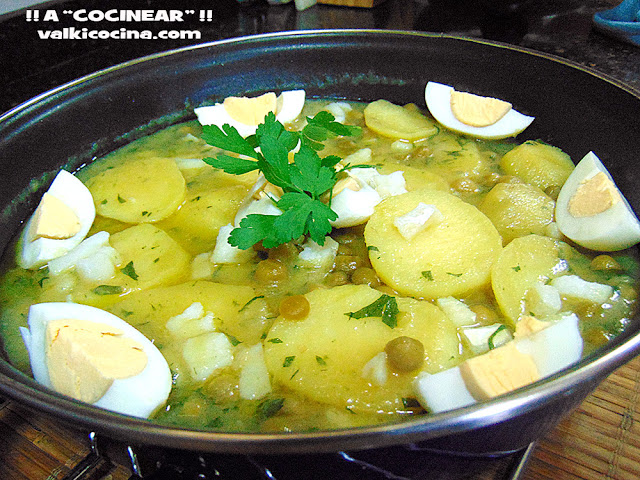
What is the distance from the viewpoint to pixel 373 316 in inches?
49.6

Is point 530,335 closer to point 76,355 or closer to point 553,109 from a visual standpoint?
point 76,355

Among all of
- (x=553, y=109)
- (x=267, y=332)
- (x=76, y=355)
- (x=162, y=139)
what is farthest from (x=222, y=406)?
(x=553, y=109)

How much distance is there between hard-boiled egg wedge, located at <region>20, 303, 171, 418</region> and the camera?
1079 millimetres

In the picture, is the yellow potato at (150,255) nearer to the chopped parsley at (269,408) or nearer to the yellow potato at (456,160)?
the chopped parsley at (269,408)

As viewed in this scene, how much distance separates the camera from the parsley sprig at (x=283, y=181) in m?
1.38

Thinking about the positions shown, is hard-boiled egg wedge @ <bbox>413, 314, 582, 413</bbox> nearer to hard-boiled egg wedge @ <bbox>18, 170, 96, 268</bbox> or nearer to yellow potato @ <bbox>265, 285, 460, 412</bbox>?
yellow potato @ <bbox>265, 285, 460, 412</bbox>

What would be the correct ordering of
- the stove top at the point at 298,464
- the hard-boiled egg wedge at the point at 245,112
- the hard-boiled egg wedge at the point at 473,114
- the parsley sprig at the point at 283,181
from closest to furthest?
the stove top at the point at 298,464 → the parsley sprig at the point at 283,181 → the hard-boiled egg wedge at the point at 473,114 → the hard-boiled egg wedge at the point at 245,112

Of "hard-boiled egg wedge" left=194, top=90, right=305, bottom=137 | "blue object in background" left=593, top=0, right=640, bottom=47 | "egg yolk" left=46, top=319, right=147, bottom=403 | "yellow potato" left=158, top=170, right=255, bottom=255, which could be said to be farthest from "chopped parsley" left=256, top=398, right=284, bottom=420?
"blue object in background" left=593, top=0, right=640, bottom=47

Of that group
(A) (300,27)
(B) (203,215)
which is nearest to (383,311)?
(B) (203,215)

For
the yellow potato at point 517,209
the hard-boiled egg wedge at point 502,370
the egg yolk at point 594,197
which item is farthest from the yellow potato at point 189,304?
the egg yolk at point 594,197

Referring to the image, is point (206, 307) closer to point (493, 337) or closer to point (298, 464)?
point (298, 464)

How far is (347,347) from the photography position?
1.20 m

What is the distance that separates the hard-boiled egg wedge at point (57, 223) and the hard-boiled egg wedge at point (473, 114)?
1.43 metres

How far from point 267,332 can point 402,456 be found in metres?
0.53
